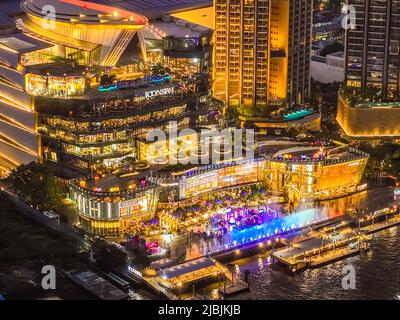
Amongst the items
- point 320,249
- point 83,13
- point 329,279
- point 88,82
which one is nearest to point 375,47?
point 83,13

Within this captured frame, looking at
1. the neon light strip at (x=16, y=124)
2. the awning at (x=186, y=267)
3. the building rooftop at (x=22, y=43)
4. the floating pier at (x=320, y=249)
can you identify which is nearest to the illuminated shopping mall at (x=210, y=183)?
the floating pier at (x=320, y=249)

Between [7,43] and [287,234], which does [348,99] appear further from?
[7,43]

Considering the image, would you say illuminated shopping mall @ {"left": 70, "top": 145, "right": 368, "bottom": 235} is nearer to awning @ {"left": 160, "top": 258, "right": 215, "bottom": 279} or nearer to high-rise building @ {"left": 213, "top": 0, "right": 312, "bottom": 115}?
awning @ {"left": 160, "top": 258, "right": 215, "bottom": 279}

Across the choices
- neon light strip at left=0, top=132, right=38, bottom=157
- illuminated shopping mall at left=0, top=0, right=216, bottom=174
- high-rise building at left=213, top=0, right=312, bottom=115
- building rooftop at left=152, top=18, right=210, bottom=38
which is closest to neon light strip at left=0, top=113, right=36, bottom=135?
illuminated shopping mall at left=0, top=0, right=216, bottom=174

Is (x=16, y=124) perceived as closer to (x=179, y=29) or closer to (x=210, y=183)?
(x=210, y=183)

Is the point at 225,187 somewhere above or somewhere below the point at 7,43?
below

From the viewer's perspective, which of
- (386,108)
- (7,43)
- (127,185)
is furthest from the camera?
(386,108)

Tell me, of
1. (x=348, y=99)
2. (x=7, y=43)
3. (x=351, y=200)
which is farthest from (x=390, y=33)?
(x=7, y=43)

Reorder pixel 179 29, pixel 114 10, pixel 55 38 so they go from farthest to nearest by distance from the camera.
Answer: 1. pixel 179 29
2. pixel 114 10
3. pixel 55 38
